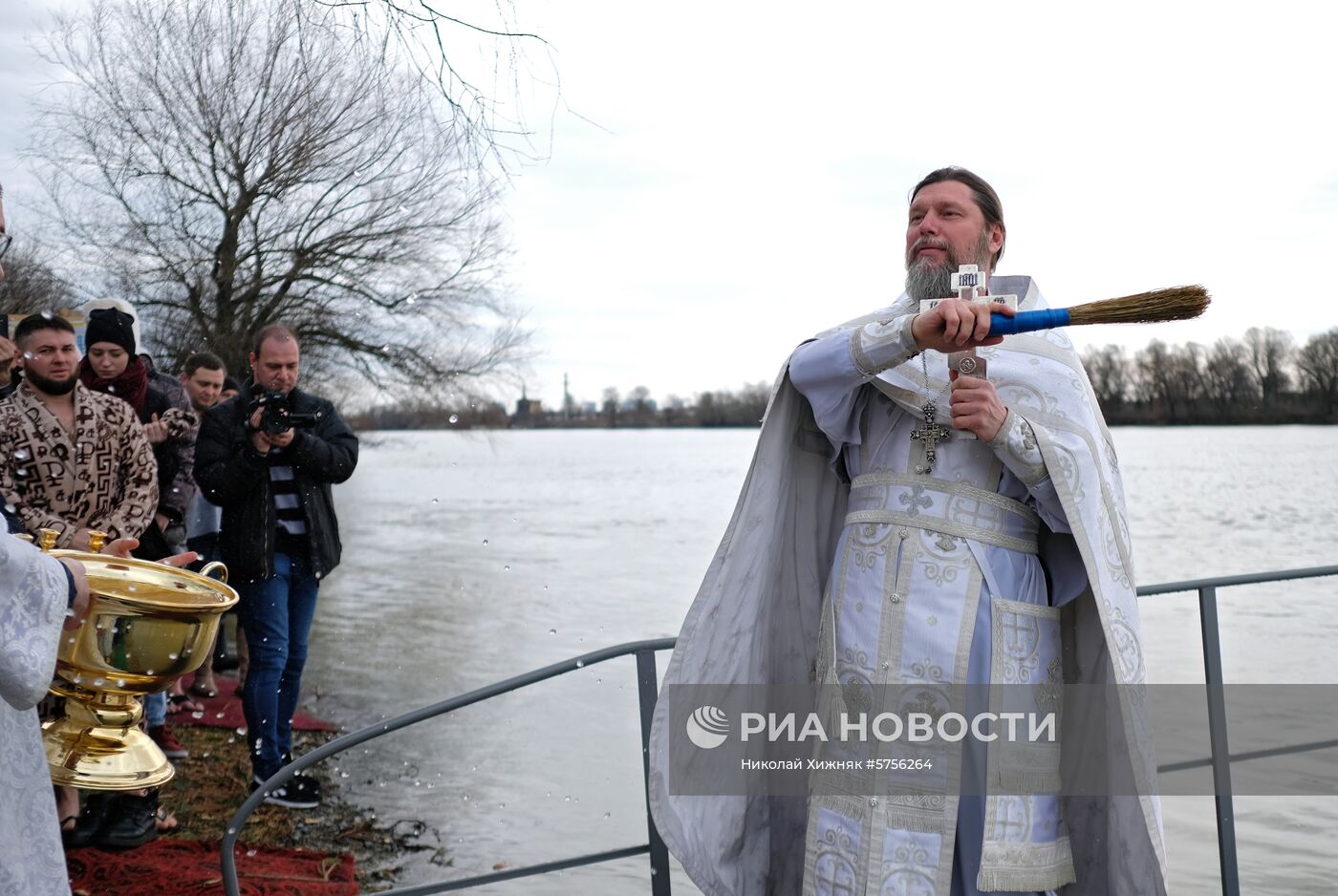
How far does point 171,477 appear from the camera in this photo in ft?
19.6

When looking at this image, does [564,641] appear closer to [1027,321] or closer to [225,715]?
[225,715]

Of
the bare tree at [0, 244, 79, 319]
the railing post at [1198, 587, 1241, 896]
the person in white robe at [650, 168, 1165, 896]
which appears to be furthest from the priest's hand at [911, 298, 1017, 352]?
the bare tree at [0, 244, 79, 319]

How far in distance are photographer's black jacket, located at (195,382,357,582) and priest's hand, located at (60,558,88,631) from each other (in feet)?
9.85

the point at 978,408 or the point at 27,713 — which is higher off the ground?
the point at 978,408

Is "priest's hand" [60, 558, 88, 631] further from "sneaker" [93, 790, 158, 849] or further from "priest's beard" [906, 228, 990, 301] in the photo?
"sneaker" [93, 790, 158, 849]

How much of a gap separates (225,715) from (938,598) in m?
5.64

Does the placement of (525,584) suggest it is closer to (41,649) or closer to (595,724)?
(595,724)

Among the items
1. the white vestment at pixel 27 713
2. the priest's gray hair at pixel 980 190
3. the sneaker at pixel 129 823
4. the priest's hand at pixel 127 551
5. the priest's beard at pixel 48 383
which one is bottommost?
the sneaker at pixel 129 823

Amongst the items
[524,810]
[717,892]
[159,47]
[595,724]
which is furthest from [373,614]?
[717,892]

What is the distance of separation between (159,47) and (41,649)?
9002 millimetres

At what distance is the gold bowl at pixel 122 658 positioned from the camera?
236 centimetres

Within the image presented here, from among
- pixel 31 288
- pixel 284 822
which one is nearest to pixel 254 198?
pixel 31 288

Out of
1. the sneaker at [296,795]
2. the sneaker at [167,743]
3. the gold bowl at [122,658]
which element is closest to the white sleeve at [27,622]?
the gold bowl at [122,658]

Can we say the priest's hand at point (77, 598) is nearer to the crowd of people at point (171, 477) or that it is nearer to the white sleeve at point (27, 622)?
the white sleeve at point (27, 622)
